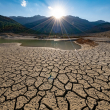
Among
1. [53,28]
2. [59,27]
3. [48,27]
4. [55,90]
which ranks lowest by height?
[55,90]

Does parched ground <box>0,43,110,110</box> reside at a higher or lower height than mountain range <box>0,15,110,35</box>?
lower

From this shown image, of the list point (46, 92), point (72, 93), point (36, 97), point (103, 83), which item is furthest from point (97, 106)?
point (36, 97)

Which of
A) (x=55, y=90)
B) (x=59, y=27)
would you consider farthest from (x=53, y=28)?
(x=55, y=90)

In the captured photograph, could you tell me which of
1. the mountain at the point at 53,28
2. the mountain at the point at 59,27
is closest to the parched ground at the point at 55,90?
the mountain at the point at 53,28

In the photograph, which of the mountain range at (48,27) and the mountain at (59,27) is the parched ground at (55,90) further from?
the mountain at (59,27)

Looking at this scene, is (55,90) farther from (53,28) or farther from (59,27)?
(59,27)

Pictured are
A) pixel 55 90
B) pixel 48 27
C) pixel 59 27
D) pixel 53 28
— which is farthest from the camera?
pixel 59 27

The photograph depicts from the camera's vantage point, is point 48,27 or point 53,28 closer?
point 48,27

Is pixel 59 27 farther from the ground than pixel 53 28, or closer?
farther from the ground

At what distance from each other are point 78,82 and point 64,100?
0.66 m

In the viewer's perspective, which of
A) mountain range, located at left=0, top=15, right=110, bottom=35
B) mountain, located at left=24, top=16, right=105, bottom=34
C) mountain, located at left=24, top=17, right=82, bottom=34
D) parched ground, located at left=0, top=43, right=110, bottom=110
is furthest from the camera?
mountain, located at left=24, top=16, right=105, bottom=34

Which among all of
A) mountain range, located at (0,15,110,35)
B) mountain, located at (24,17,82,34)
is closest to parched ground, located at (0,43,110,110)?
mountain range, located at (0,15,110,35)

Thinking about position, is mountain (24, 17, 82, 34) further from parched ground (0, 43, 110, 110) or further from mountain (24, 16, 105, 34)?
parched ground (0, 43, 110, 110)

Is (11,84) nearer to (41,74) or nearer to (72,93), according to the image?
(41,74)
